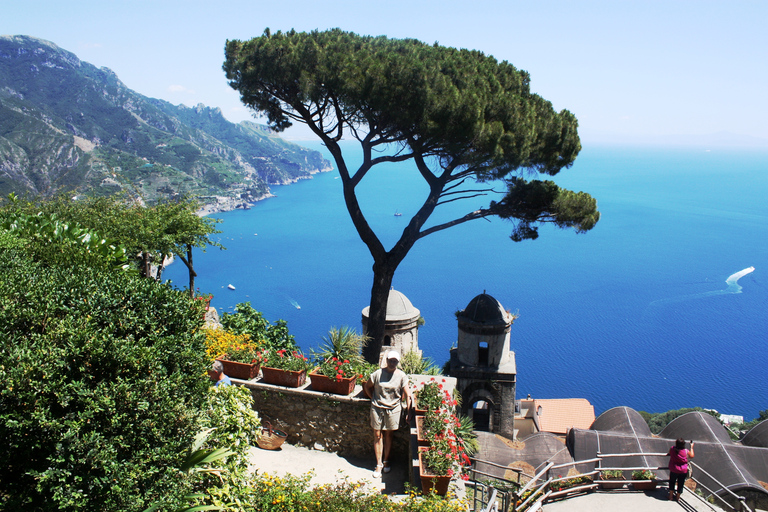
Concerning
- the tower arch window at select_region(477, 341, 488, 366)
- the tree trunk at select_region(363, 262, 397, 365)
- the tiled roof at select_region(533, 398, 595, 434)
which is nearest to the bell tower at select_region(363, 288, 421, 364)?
the tree trunk at select_region(363, 262, 397, 365)

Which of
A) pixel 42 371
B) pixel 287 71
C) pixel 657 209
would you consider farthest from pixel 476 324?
pixel 657 209

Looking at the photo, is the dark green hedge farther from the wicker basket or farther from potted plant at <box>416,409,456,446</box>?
the wicker basket

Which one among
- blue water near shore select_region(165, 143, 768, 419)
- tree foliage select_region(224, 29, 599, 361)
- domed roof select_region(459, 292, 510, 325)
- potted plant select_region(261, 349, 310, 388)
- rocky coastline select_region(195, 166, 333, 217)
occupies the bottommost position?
potted plant select_region(261, 349, 310, 388)

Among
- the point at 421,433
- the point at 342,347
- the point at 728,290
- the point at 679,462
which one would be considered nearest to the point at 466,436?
the point at 421,433

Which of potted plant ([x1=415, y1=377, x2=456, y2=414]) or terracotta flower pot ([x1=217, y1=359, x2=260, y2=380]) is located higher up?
terracotta flower pot ([x1=217, y1=359, x2=260, y2=380])

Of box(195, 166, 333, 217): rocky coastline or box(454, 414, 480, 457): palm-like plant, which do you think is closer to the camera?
box(454, 414, 480, 457): palm-like plant

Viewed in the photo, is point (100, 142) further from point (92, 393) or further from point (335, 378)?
point (92, 393)

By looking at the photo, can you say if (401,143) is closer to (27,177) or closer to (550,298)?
(550,298)
